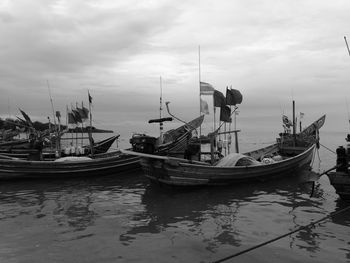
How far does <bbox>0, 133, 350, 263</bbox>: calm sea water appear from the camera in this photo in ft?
27.7

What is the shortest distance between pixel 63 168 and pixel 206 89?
8.79m

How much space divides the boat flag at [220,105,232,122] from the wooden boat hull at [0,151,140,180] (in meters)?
6.43

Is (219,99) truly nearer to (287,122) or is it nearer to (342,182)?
(342,182)

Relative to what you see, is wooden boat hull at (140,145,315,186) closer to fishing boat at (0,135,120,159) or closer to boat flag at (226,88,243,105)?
boat flag at (226,88,243,105)

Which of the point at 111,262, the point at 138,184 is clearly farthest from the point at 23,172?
the point at 111,262

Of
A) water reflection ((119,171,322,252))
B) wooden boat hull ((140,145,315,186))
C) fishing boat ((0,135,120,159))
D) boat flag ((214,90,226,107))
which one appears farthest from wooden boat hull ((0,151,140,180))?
boat flag ((214,90,226,107))

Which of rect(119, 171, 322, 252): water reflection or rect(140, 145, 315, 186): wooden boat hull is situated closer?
rect(119, 171, 322, 252): water reflection

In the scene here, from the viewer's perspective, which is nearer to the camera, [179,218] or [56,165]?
[179,218]

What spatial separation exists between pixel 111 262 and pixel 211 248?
2.50 metres

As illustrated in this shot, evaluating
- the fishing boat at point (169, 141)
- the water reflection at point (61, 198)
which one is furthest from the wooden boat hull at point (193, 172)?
the water reflection at point (61, 198)

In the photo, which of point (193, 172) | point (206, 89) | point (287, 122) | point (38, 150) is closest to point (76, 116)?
point (38, 150)

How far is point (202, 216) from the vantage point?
1181 centimetres

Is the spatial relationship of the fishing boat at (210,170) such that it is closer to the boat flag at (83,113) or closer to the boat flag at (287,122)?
the boat flag at (287,122)

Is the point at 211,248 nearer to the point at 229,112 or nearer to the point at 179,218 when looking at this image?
the point at 179,218
